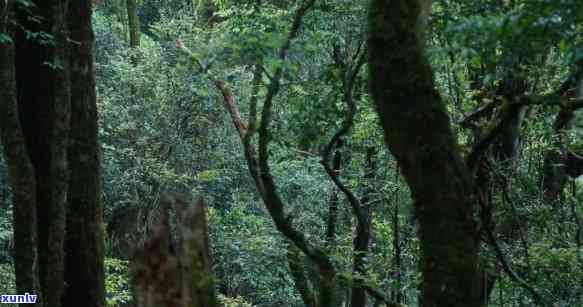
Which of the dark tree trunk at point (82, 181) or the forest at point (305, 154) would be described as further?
the dark tree trunk at point (82, 181)

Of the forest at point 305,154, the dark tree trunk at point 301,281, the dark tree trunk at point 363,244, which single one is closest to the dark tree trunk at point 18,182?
the forest at point 305,154

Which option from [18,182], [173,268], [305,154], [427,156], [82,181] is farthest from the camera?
[82,181]

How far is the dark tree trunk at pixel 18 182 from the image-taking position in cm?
577

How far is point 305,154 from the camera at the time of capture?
239 inches

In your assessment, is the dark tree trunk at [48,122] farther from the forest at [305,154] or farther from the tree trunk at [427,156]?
the tree trunk at [427,156]

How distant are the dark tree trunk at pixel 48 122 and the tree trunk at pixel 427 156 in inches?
140

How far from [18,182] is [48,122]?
1292mm

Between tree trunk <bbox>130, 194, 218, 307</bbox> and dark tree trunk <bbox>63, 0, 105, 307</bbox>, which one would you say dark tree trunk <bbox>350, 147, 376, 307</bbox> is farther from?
tree trunk <bbox>130, 194, 218, 307</bbox>

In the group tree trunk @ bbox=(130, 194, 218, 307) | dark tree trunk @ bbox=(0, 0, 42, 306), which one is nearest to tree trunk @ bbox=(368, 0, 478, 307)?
tree trunk @ bbox=(130, 194, 218, 307)

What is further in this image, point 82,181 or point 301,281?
point 82,181

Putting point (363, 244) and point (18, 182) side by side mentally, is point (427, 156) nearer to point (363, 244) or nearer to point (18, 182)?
point (18, 182)

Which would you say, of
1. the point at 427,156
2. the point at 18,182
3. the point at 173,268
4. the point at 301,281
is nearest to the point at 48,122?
the point at 18,182

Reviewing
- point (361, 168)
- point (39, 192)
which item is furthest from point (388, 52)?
point (361, 168)

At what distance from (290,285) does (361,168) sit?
4896 millimetres
